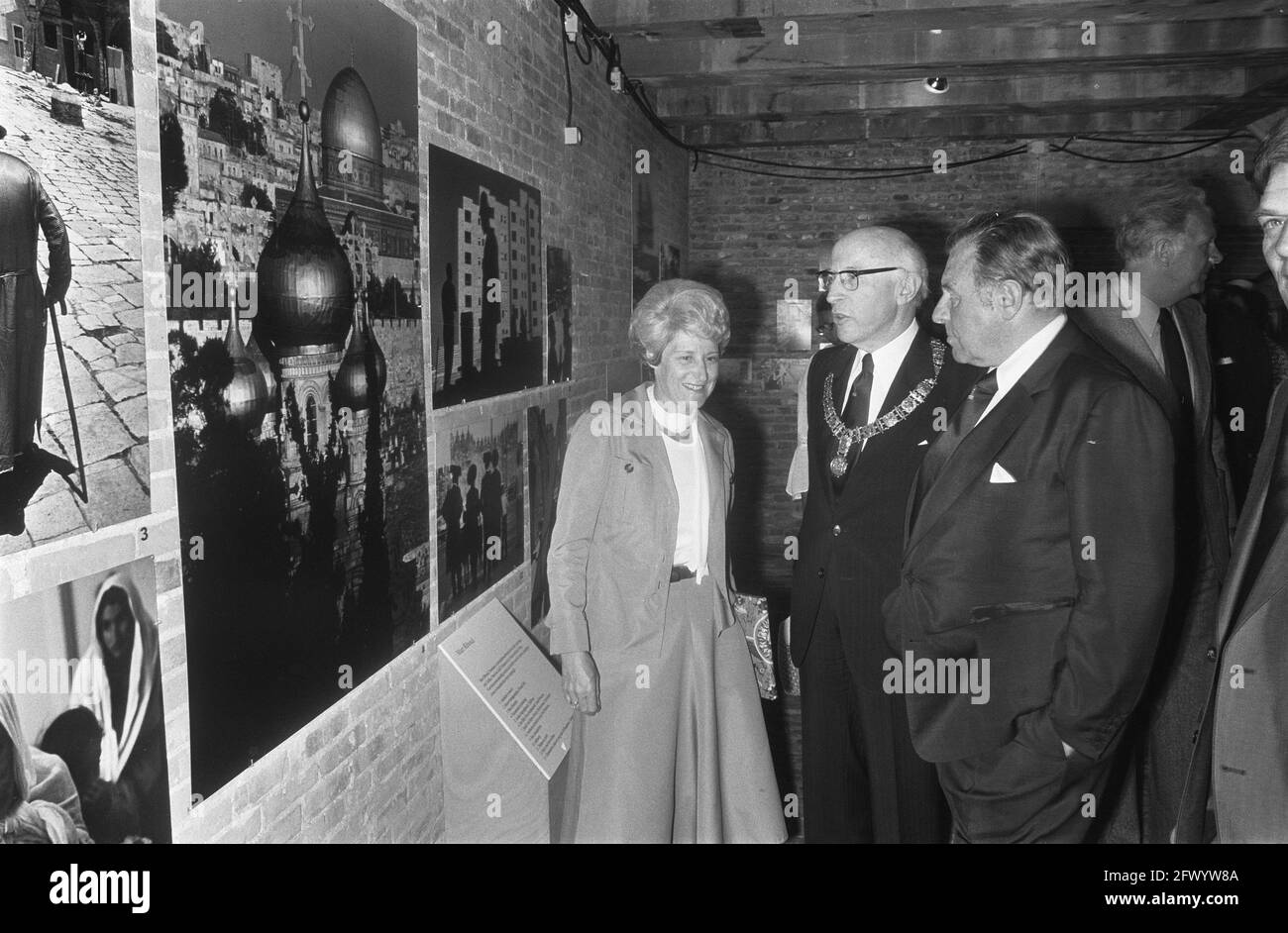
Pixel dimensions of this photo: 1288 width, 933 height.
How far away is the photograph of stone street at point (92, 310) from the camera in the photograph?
1.43 metres

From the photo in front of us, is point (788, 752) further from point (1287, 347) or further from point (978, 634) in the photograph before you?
point (1287, 347)

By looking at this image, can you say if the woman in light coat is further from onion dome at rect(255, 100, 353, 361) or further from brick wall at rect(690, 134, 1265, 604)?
brick wall at rect(690, 134, 1265, 604)

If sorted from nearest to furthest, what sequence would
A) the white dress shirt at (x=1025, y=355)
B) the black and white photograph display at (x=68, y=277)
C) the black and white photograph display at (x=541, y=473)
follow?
the black and white photograph display at (x=68, y=277) < the white dress shirt at (x=1025, y=355) < the black and white photograph display at (x=541, y=473)

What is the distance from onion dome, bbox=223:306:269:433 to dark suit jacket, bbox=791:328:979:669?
1.57 meters

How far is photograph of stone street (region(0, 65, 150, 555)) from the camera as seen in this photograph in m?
1.43

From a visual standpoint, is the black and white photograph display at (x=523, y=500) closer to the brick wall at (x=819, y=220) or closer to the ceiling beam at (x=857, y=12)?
the ceiling beam at (x=857, y=12)

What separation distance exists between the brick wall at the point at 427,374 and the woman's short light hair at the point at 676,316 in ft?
2.29

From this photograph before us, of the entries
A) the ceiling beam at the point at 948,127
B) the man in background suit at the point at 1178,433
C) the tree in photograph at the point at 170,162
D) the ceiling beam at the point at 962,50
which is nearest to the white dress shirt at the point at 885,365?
the man in background suit at the point at 1178,433

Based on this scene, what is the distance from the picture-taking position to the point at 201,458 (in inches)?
71.8

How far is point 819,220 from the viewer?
9.23 meters

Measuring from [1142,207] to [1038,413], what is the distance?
5.16 feet

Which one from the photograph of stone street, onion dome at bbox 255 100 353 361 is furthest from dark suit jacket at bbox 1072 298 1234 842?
the photograph of stone street

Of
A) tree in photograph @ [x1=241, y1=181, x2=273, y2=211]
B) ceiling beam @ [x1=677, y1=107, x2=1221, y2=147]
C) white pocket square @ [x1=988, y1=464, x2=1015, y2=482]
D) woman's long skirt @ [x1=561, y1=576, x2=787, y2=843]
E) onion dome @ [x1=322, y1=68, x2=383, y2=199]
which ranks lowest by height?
woman's long skirt @ [x1=561, y1=576, x2=787, y2=843]
